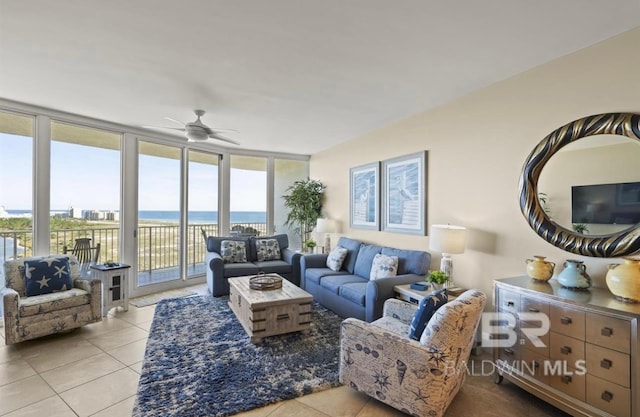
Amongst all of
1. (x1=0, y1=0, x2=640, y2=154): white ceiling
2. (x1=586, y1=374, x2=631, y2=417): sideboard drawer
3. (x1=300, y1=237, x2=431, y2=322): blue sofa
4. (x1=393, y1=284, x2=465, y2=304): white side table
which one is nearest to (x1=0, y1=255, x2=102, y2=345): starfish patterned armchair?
(x1=0, y1=0, x2=640, y2=154): white ceiling

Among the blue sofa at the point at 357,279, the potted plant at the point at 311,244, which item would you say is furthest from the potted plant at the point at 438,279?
the potted plant at the point at 311,244

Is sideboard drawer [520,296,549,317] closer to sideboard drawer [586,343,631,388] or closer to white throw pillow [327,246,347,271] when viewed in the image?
sideboard drawer [586,343,631,388]

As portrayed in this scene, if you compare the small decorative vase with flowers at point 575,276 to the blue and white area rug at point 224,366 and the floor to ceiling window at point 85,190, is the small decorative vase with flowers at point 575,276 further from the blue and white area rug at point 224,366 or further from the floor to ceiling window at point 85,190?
the floor to ceiling window at point 85,190

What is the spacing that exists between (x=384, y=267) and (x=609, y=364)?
2.02 metres

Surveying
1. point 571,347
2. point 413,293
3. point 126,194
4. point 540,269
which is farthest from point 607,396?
point 126,194

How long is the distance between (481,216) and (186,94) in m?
3.39

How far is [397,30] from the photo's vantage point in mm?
1988

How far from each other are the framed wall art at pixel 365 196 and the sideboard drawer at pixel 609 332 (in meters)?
2.75

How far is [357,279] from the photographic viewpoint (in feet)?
12.7

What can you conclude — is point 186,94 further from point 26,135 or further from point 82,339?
point 82,339

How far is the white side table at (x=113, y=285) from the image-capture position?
12.3 ft

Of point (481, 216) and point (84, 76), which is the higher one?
point (84, 76)

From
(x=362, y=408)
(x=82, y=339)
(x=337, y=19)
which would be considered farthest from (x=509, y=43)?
(x=82, y=339)

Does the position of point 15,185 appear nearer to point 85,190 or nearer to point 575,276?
point 85,190
